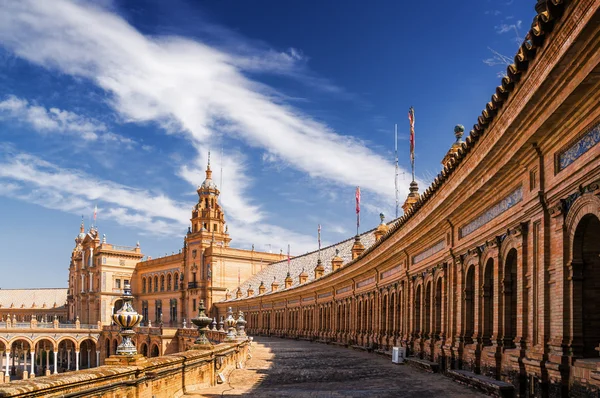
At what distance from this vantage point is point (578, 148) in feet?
35.8

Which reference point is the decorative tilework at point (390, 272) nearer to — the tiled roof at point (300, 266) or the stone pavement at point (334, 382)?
the stone pavement at point (334, 382)

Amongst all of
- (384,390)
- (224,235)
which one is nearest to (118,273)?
(224,235)

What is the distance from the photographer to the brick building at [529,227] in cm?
1021

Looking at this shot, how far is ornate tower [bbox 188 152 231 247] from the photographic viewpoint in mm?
92125

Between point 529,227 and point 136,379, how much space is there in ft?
25.3

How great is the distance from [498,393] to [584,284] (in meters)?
3.98

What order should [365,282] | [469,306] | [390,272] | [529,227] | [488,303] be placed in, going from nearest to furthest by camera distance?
[529,227] → [488,303] → [469,306] → [390,272] → [365,282]

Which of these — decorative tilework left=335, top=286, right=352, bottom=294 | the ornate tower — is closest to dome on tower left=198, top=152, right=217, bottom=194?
the ornate tower

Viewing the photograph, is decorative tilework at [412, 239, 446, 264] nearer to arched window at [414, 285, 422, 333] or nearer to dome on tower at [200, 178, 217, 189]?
arched window at [414, 285, 422, 333]

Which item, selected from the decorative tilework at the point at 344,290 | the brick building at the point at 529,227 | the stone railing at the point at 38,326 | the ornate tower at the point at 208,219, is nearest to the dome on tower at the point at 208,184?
the ornate tower at the point at 208,219

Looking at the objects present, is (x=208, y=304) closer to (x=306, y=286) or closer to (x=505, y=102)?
(x=306, y=286)

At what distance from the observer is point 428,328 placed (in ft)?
80.0

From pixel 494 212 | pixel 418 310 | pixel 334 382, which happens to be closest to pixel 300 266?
pixel 418 310

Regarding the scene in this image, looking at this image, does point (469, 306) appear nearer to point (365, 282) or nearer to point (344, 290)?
point (365, 282)
